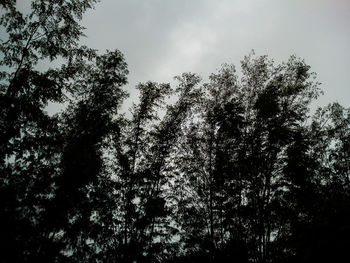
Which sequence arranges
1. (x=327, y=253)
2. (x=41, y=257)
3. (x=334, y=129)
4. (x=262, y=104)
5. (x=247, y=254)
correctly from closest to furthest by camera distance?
1. (x=327, y=253)
2. (x=41, y=257)
3. (x=247, y=254)
4. (x=262, y=104)
5. (x=334, y=129)

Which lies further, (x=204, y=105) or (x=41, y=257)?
(x=204, y=105)

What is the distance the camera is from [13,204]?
773cm

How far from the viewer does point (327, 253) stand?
5.11m

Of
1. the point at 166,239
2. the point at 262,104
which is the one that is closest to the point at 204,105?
the point at 262,104

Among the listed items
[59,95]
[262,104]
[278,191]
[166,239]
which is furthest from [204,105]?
[59,95]

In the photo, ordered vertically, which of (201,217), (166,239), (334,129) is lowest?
(166,239)

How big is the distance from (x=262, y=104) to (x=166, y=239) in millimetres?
10231

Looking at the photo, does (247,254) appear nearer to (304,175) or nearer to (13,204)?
(304,175)

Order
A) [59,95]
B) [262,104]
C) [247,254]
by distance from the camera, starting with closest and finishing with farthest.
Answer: [59,95] → [247,254] → [262,104]

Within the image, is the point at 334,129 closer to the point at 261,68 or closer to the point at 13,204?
the point at 261,68

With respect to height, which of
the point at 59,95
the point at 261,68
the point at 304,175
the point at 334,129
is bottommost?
the point at 59,95

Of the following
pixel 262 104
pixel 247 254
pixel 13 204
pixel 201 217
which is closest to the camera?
pixel 13 204

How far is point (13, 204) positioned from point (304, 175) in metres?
13.9

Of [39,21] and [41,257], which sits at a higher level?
[39,21]
